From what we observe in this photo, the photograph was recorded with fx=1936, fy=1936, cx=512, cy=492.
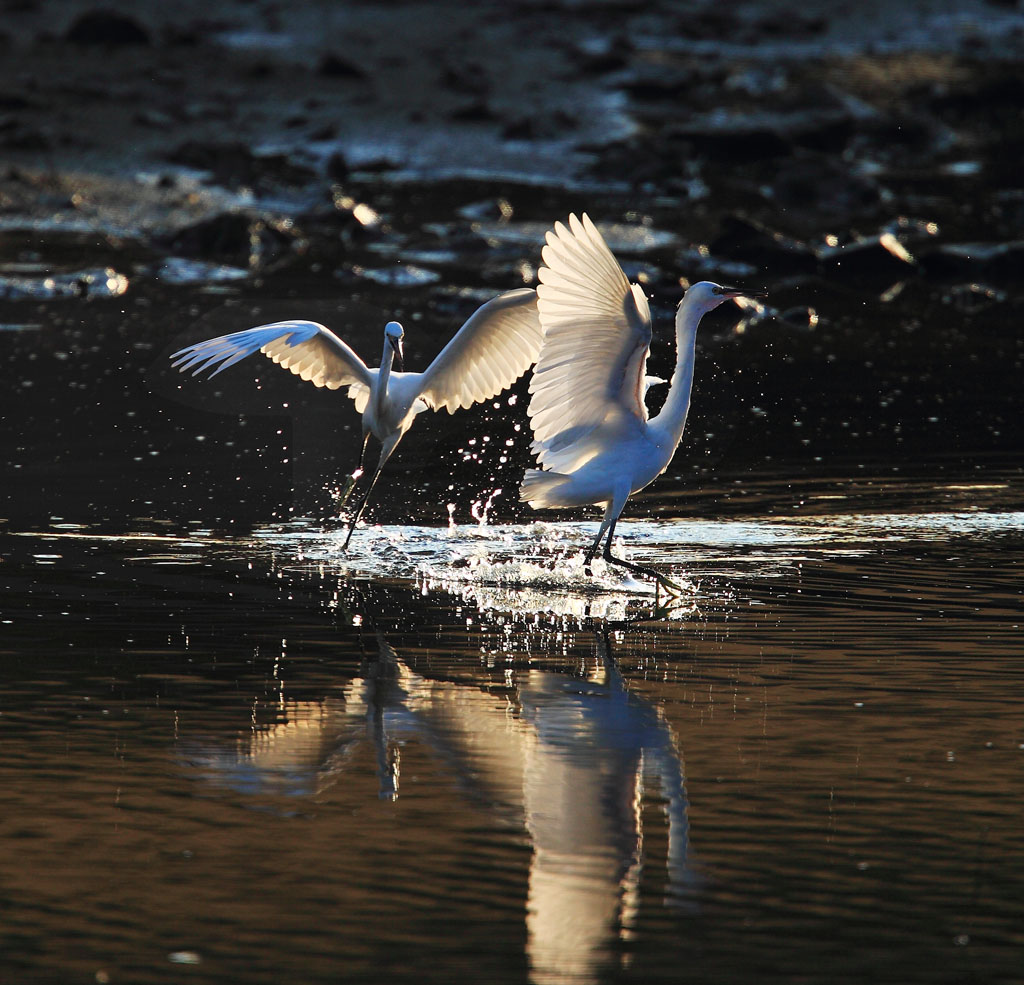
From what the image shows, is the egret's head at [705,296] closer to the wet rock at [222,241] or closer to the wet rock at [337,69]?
the wet rock at [222,241]

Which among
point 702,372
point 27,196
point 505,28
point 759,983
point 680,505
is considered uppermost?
point 505,28

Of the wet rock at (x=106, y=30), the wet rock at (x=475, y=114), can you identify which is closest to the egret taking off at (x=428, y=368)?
the wet rock at (x=475, y=114)

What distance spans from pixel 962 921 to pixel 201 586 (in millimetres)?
5529

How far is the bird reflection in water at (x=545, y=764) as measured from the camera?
236 inches

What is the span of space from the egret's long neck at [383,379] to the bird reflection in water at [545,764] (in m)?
3.47

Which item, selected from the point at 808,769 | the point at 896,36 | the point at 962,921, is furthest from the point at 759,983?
the point at 896,36

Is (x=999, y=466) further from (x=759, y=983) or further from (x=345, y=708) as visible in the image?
(x=759, y=983)

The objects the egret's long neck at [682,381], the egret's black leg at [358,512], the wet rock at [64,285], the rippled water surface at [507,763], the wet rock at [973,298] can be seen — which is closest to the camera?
the rippled water surface at [507,763]

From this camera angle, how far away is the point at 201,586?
10453 millimetres

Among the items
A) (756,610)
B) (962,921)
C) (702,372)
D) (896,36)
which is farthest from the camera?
(896,36)

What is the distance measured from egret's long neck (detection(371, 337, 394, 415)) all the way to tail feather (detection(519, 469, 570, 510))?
5.84ft

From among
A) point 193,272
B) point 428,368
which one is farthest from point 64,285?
point 428,368

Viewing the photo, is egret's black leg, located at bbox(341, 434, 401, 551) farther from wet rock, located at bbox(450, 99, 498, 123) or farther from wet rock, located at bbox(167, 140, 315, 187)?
wet rock, located at bbox(450, 99, 498, 123)

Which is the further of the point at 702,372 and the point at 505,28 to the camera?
the point at 505,28
